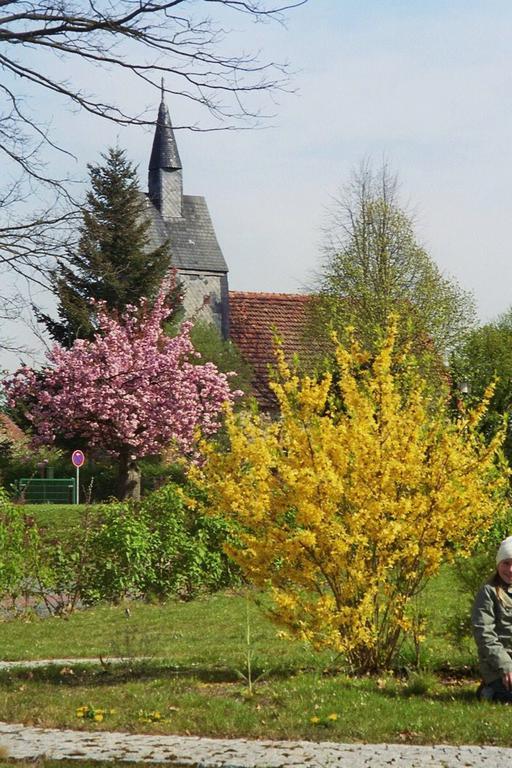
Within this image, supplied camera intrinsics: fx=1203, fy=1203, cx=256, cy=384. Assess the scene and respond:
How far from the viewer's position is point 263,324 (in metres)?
47.2

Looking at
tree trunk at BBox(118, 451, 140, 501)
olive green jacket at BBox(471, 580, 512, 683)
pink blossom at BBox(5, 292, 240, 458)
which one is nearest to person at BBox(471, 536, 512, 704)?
olive green jacket at BBox(471, 580, 512, 683)

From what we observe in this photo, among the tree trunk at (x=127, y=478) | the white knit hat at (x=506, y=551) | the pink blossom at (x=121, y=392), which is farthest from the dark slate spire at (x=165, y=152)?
the white knit hat at (x=506, y=551)

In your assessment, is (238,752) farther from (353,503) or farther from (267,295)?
(267,295)

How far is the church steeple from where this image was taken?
149 ft

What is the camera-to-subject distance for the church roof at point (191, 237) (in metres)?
44.7

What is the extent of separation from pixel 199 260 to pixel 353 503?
36.9 meters

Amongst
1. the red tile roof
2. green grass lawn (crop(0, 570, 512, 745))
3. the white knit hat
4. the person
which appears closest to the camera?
green grass lawn (crop(0, 570, 512, 745))

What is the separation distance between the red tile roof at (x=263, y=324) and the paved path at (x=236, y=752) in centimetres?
3627

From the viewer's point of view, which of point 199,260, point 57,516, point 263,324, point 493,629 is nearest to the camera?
point 493,629

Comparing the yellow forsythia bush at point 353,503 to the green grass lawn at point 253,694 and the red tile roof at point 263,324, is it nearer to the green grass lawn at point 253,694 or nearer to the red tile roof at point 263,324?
the green grass lawn at point 253,694

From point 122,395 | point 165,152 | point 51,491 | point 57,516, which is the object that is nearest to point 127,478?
point 51,491

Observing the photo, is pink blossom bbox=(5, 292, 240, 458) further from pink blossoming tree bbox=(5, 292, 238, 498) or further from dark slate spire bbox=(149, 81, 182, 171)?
dark slate spire bbox=(149, 81, 182, 171)

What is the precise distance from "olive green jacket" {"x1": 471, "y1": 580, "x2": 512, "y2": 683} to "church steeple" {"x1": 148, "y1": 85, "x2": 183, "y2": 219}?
3829 cm

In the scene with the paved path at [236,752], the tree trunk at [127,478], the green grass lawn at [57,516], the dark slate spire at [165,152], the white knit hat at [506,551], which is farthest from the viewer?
the dark slate spire at [165,152]
